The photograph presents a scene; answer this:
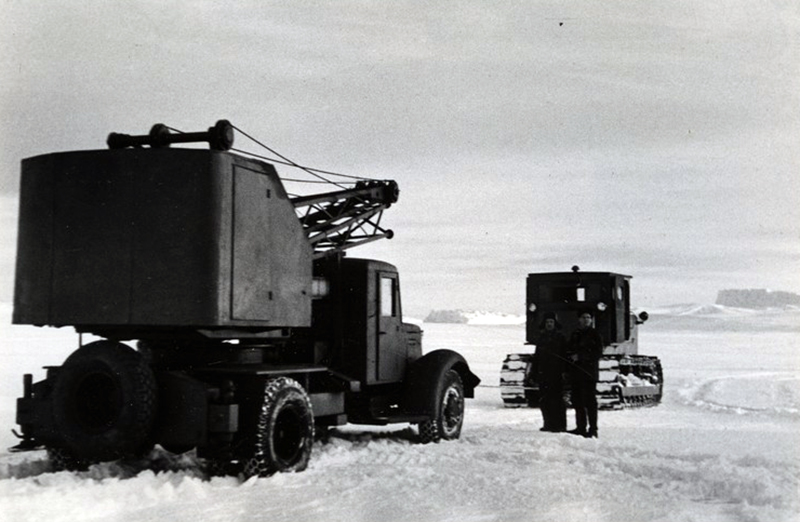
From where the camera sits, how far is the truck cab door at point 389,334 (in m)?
13.5

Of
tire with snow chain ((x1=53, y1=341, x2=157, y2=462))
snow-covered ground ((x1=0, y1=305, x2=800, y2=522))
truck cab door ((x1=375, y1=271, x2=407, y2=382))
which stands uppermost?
truck cab door ((x1=375, y1=271, x2=407, y2=382))

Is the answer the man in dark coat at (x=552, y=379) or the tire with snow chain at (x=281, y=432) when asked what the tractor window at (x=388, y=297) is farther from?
the tire with snow chain at (x=281, y=432)

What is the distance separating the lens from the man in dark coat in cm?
1462

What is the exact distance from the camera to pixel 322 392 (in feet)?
41.1

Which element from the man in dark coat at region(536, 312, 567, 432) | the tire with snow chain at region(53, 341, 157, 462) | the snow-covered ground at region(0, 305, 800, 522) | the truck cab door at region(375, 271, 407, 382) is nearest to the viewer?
the snow-covered ground at region(0, 305, 800, 522)

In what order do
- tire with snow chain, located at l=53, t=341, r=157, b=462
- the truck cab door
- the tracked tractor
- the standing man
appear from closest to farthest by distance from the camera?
tire with snow chain, located at l=53, t=341, r=157, b=462
the truck cab door
the standing man
the tracked tractor

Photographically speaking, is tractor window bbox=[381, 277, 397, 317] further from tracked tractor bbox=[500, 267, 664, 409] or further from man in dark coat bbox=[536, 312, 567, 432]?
tracked tractor bbox=[500, 267, 664, 409]

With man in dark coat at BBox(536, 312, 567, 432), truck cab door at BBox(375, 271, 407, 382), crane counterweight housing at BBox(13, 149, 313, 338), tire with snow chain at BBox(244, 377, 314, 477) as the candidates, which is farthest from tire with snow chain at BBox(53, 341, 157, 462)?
man in dark coat at BBox(536, 312, 567, 432)

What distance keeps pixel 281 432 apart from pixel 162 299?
6.67ft

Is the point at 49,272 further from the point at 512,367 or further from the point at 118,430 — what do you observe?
the point at 512,367

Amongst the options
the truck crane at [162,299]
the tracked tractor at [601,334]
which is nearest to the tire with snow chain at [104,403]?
the truck crane at [162,299]

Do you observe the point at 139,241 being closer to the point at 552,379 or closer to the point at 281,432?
the point at 281,432

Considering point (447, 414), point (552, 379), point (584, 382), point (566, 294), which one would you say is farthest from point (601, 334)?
point (447, 414)

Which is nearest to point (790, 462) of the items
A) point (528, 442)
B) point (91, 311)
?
point (528, 442)
